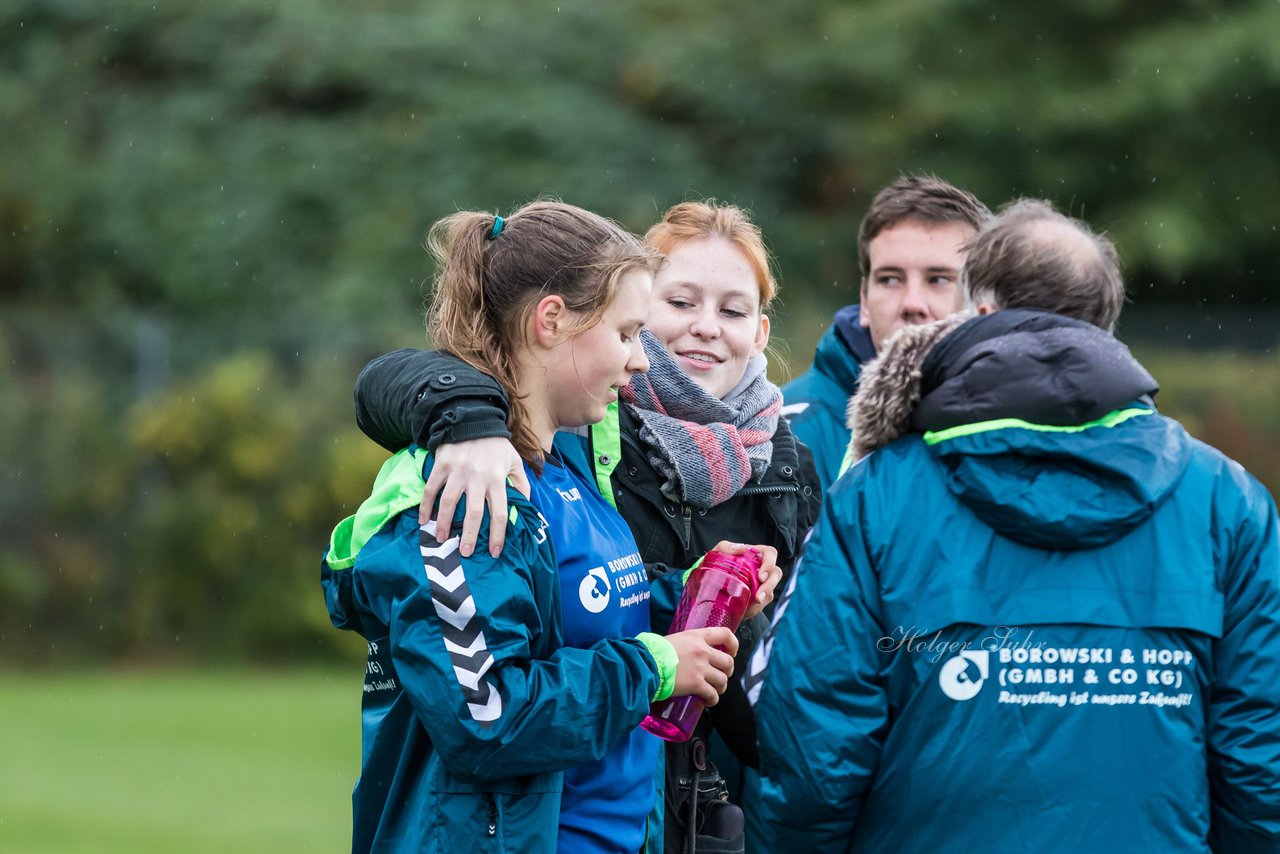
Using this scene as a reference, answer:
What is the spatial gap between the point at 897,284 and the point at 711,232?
3.47 feet

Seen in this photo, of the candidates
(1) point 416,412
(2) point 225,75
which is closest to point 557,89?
(2) point 225,75

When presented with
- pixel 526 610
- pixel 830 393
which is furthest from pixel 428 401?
pixel 830 393

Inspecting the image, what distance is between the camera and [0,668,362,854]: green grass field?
7.52 meters

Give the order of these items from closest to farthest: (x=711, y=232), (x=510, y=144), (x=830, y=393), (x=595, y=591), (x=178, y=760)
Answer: (x=595, y=591)
(x=711, y=232)
(x=830, y=393)
(x=178, y=760)
(x=510, y=144)

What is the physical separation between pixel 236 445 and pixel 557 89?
6939mm

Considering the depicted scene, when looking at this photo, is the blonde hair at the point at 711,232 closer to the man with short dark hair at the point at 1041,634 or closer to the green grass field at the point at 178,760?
the man with short dark hair at the point at 1041,634

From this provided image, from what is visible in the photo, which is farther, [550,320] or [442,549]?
[550,320]

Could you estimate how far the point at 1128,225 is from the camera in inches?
655

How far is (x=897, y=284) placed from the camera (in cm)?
427

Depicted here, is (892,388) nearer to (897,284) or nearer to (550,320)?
(550,320)

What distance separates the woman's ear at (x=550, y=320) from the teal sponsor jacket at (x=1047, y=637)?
600 mm

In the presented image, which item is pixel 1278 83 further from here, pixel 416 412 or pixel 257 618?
pixel 416 412

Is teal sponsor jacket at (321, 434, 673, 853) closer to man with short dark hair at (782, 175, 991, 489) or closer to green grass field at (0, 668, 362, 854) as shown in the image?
man with short dark hair at (782, 175, 991, 489)

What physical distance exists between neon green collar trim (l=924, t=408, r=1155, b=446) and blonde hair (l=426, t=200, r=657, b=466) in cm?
62
